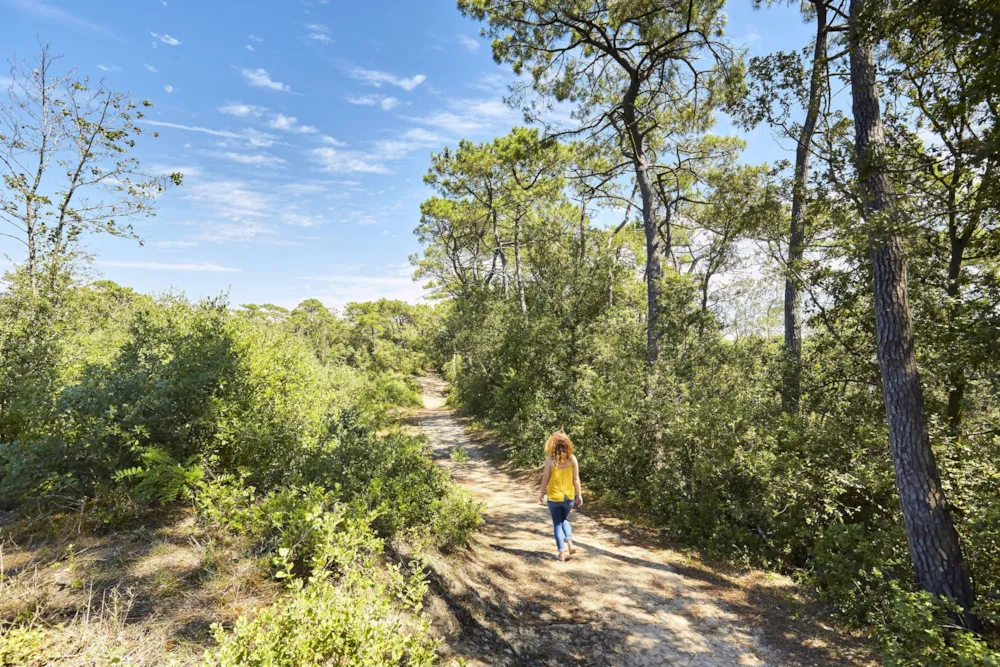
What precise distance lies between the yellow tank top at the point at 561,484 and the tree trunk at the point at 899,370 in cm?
374

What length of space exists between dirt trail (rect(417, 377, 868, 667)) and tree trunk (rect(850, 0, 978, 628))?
131 centimetres

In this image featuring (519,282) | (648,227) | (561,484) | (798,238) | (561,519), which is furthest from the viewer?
(519,282)

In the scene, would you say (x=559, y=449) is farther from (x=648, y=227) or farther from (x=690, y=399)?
(x=648, y=227)

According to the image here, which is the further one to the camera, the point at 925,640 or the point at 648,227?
the point at 648,227

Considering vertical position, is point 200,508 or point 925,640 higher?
point 200,508

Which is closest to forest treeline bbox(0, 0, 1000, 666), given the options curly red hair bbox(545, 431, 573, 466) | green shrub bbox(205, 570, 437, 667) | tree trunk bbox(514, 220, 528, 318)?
green shrub bbox(205, 570, 437, 667)

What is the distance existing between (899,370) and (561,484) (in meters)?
4.22

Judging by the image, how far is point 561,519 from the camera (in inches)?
228

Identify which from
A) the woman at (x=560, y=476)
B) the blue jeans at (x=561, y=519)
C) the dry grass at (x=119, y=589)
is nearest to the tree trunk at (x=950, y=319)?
the woman at (x=560, y=476)

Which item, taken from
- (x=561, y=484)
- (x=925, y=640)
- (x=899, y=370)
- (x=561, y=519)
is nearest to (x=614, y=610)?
(x=561, y=519)

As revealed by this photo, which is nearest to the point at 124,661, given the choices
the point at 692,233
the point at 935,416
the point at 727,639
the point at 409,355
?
the point at 727,639

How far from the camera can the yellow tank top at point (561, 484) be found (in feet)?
18.4

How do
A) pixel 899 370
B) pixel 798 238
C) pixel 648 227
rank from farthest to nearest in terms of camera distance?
pixel 648 227 < pixel 798 238 < pixel 899 370

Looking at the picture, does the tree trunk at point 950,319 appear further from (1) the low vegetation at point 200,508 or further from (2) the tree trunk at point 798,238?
(1) the low vegetation at point 200,508
